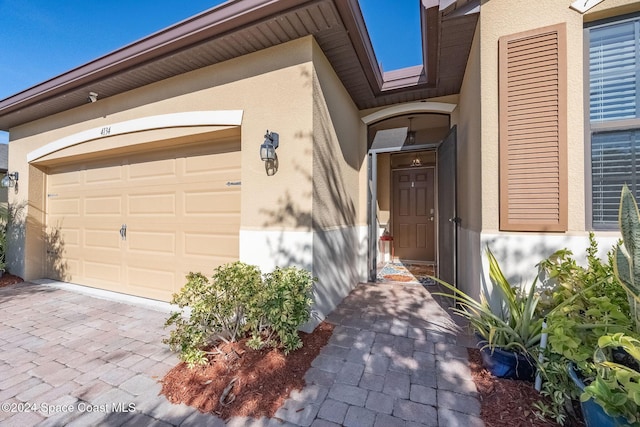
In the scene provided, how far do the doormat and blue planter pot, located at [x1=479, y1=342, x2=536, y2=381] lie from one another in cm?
→ 260

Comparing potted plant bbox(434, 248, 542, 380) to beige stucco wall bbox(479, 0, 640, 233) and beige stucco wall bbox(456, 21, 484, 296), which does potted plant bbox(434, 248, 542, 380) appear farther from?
beige stucco wall bbox(479, 0, 640, 233)

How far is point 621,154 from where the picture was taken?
2268mm

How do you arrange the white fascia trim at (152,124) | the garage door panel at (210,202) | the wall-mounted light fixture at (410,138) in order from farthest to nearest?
the wall-mounted light fixture at (410,138) → the garage door panel at (210,202) → the white fascia trim at (152,124)

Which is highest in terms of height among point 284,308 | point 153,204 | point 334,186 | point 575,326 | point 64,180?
point 64,180

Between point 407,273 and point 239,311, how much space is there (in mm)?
4227

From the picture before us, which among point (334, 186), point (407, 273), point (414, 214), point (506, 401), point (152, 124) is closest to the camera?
point (506, 401)

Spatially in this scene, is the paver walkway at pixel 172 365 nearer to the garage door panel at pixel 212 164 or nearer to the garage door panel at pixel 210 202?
the garage door panel at pixel 210 202

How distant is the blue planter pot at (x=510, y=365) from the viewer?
1979 mm

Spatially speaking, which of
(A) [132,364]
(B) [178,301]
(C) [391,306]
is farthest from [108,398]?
(C) [391,306]

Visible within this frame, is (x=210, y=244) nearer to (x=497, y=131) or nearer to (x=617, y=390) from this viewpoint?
(x=497, y=131)

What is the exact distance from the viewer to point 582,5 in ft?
7.48

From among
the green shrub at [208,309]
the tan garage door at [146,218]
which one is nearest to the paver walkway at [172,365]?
the green shrub at [208,309]

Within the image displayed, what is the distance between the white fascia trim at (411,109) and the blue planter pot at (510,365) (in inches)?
136

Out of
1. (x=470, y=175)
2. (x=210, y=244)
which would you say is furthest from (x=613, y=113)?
(x=210, y=244)
